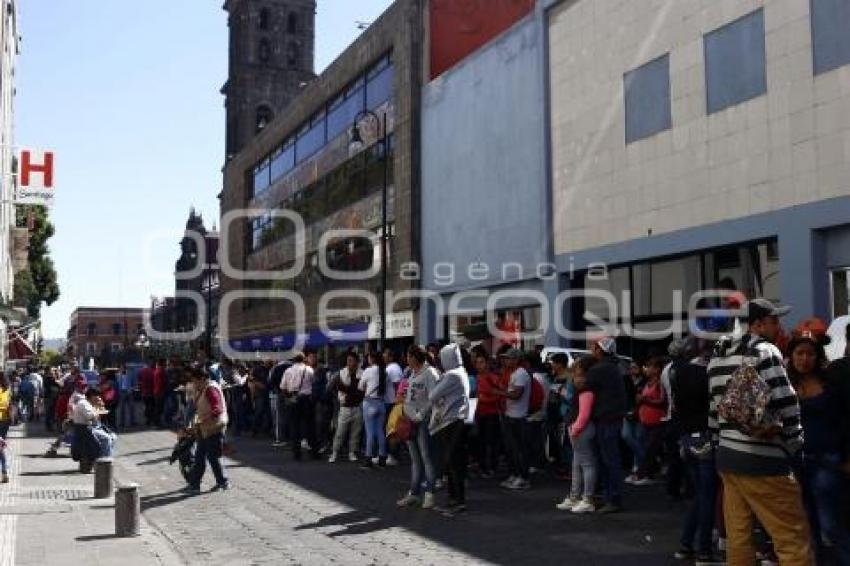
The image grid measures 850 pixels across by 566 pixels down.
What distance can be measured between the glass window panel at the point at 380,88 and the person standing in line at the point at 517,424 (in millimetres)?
23243

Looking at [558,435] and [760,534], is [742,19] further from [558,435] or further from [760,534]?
[760,534]

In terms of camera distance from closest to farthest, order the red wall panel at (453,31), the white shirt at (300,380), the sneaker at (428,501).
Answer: the sneaker at (428,501), the white shirt at (300,380), the red wall panel at (453,31)

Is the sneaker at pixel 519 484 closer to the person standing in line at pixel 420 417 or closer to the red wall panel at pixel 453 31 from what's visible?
the person standing in line at pixel 420 417

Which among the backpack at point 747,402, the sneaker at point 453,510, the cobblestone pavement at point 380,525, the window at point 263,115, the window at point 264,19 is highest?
the window at point 264,19

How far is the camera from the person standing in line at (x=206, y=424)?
12.1m

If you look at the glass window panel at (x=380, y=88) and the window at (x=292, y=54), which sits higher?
the window at (x=292, y=54)

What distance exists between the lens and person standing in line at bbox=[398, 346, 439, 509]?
1059cm

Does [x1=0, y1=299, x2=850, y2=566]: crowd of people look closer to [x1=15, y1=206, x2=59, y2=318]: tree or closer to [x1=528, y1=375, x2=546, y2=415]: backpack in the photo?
[x1=528, y1=375, x2=546, y2=415]: backpack

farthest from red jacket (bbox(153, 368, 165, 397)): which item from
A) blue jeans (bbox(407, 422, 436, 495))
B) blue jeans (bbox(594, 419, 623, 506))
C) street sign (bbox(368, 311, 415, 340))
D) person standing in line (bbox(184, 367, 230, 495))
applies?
blue jeans (bbox(594, 419, 623, 506))

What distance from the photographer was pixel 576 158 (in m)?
23.2

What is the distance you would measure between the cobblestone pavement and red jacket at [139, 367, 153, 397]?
500 inches

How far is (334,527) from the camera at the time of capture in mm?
9727

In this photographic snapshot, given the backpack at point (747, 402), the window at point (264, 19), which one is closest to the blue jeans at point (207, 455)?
the backpack at point (747, 402)

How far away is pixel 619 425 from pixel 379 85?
27.1m
